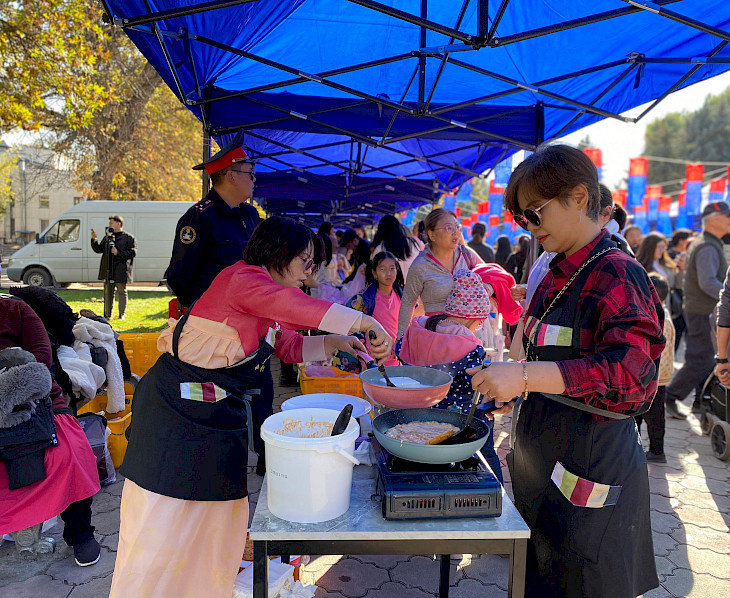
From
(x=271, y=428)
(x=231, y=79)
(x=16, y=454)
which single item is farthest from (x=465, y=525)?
(x=231, y=79)

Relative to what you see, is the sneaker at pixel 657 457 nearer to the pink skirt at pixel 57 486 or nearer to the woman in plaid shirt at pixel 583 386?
the woman in plaid shirt at pixel 583 386

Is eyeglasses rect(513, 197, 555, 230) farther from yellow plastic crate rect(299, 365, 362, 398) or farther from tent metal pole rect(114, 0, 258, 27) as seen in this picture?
yellow plastic crate rect(299, 365, 362, 398)

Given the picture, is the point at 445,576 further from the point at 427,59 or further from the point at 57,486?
the point at 427,59

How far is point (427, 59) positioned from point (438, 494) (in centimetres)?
349

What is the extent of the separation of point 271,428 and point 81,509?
5.99 feet

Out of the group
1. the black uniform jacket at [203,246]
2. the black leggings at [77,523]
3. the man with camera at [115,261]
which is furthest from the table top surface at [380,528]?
the man with camera at [115,261]

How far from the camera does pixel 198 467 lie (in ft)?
5.79

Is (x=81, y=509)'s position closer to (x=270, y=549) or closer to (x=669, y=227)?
(x=270, y=549)

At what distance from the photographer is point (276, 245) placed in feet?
6.13

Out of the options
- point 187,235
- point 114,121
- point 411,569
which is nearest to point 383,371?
point 411,569

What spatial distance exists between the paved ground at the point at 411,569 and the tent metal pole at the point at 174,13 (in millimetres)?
2763

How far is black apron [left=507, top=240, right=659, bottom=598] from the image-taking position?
1.47 m

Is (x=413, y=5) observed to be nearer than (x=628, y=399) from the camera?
No

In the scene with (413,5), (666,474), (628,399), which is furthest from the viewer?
(666,474)
